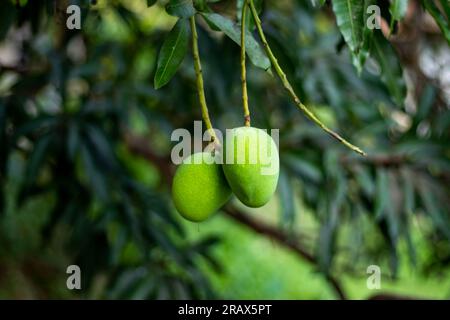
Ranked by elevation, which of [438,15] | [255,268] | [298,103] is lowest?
[255,268]

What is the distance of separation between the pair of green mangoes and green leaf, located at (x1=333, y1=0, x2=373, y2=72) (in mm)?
147

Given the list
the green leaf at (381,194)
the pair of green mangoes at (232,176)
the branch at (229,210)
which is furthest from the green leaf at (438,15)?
the branch at (229,210)

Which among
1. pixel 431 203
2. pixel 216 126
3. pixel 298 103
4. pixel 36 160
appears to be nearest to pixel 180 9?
pixel 298 103

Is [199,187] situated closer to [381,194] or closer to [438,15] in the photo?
[438,15]

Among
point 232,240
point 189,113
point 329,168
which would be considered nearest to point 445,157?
point 329,168

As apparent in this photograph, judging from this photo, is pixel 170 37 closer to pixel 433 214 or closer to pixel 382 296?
pixel 382 296

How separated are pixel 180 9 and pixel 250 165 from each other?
7.7 inches

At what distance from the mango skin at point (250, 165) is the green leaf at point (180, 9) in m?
0.14

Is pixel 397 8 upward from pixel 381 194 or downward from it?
upward

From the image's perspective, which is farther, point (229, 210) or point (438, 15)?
point (229, 210)

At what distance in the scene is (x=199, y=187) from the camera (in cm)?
73

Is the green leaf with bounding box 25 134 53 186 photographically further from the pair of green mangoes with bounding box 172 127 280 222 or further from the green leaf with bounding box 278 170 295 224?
the pair of green mangoes with bounding box 172 127 280 222

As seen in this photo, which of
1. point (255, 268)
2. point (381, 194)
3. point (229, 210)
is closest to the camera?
point (381, 194)

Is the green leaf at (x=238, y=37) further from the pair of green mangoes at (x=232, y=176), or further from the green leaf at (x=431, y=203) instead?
the green leaf at (x=431, y=203)
